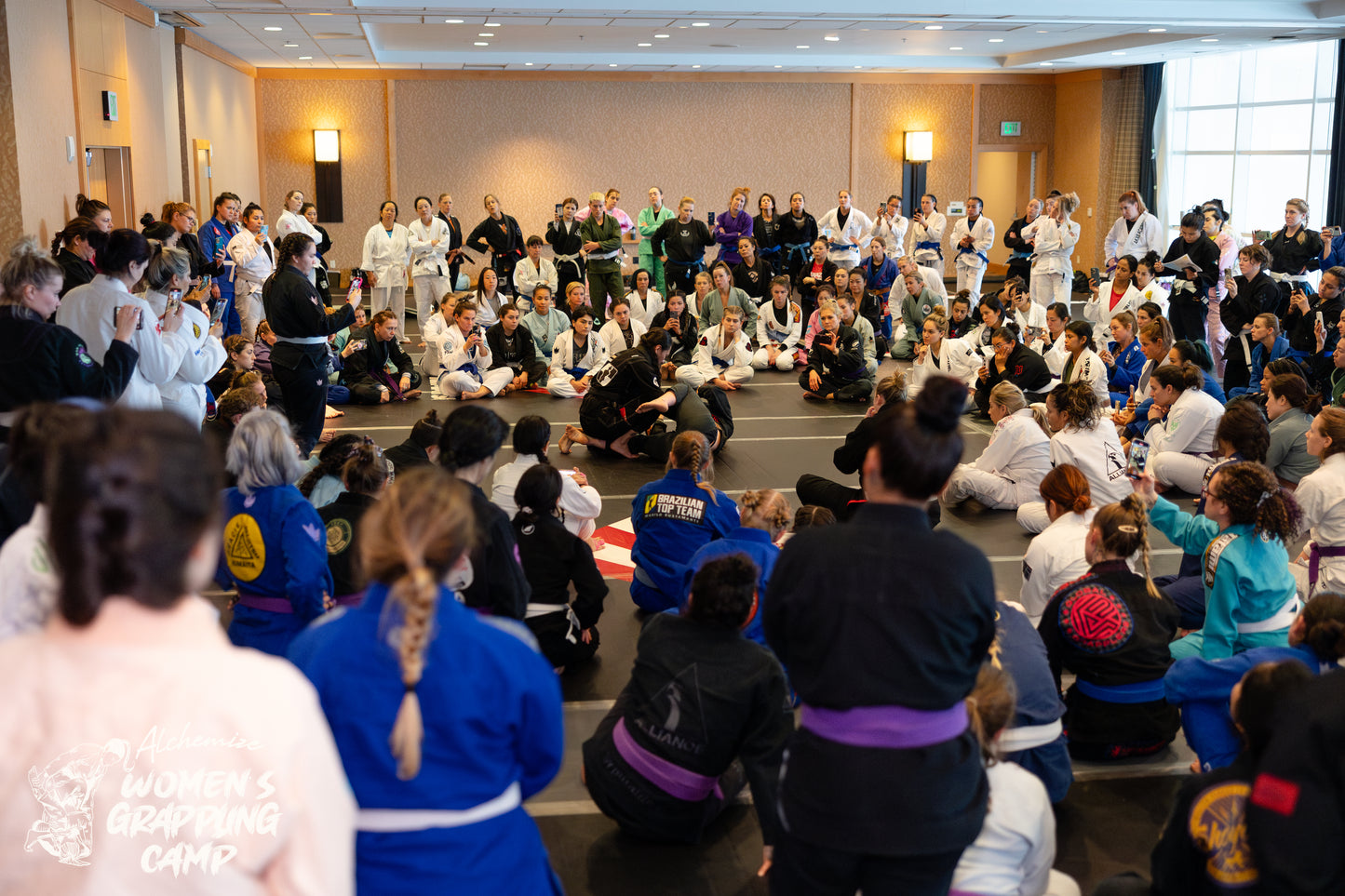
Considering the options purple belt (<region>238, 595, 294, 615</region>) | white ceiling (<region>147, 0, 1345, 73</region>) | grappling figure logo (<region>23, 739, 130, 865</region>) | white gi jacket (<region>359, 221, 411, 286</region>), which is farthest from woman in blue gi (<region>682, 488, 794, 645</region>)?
white gi jacket (<region>359, 221, 411, 286</region>)

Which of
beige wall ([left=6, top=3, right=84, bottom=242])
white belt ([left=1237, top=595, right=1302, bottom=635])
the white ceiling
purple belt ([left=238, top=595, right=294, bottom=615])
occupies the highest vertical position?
the white ceiling

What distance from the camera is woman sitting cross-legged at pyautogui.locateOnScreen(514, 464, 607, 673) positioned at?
4.18 meters

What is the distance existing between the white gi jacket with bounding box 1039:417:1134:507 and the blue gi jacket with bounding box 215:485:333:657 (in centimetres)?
406

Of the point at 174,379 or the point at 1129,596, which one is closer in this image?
the point at 1129,596

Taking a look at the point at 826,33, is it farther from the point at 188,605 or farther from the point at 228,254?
the point at 188,605

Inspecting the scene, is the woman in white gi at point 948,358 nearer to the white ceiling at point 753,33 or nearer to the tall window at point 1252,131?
the white ceiling at point 753,33

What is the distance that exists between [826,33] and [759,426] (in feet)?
→ 24.5

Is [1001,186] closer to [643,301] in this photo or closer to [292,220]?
[643,301]

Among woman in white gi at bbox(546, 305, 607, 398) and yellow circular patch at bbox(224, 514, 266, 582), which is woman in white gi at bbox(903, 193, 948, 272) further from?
yellow circular patch at bbox(224, 514, 266, 582)

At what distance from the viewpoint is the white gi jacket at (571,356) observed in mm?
10195

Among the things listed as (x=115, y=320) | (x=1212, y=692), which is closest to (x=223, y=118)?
(x=115, y=320)

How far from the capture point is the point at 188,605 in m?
1.28

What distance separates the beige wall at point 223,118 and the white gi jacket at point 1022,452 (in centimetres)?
927

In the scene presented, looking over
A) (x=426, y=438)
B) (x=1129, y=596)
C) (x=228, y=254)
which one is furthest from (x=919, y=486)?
(x=228, y=254)
